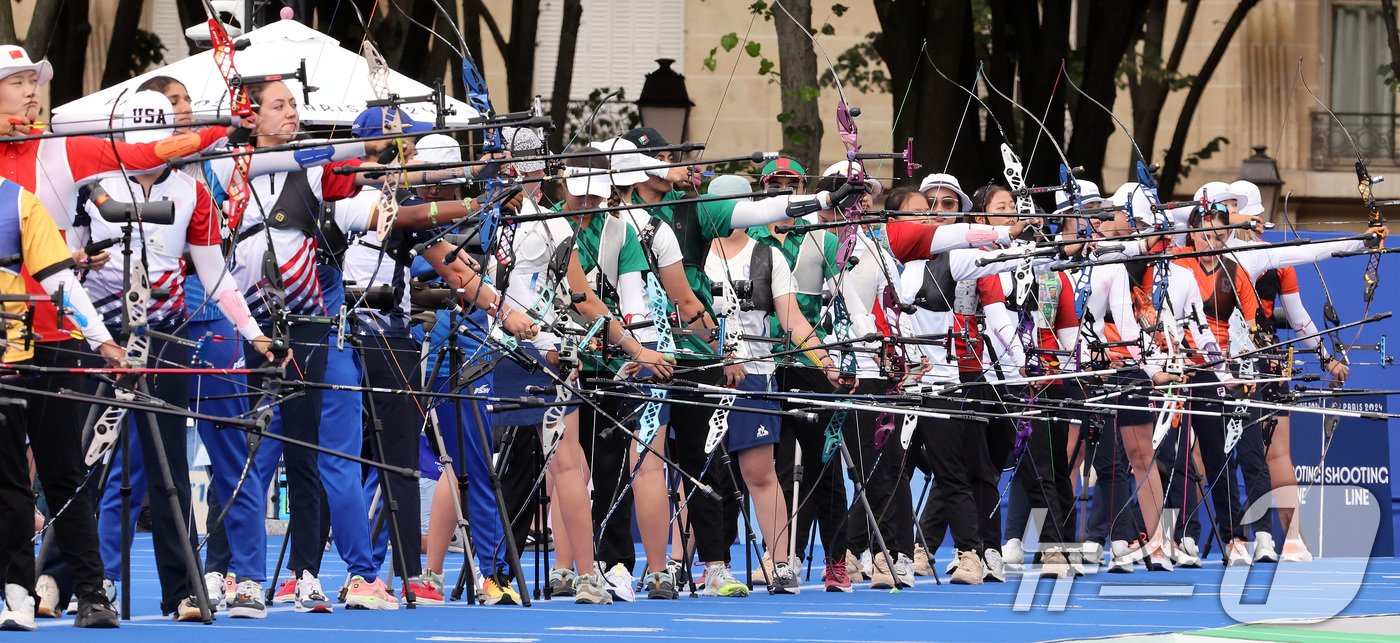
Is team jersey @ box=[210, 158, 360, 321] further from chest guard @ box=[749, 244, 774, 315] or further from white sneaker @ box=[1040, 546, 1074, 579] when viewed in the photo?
white sneaker @ box=[1040, 546, 1074, 579]

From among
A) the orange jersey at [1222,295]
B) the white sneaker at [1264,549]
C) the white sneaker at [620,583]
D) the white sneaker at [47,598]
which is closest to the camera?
the white sneaker at [47,598]

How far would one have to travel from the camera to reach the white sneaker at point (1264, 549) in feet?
42.4

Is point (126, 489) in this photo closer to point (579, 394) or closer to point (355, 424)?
point (355, 424)

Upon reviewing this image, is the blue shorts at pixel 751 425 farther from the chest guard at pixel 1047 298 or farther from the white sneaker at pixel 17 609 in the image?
the white sneaker at pixel 17 609

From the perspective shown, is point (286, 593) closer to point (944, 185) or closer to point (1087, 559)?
point (944, 185)

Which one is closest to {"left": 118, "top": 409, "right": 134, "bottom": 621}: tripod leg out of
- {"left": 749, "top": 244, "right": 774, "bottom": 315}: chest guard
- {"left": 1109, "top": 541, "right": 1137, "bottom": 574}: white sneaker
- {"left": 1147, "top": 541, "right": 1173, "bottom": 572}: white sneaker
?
{"left": 749, "top": 244, "right": 774, "bottom": 315}: chest guard

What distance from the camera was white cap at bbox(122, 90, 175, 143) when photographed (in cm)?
773

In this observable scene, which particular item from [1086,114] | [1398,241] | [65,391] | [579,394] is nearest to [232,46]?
[65,391]

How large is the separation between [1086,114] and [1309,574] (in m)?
7.67

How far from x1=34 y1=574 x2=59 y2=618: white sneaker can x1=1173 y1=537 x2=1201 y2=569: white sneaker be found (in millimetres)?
6344

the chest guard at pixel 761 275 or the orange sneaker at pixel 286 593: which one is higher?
the chest guard at pixel 761 275

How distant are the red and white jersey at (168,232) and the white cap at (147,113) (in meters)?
0.14

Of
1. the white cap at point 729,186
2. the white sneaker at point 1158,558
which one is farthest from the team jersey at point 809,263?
the white sneaker at point 1158,558

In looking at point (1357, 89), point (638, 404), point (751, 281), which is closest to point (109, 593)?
point (638, 404)
